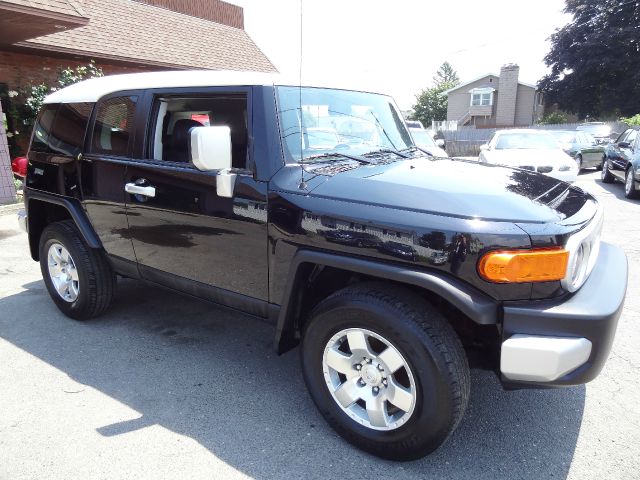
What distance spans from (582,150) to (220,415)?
1619 cm

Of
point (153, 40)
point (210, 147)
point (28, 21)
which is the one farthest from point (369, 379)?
point (153, 40)

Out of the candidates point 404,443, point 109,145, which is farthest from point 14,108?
point 404,443

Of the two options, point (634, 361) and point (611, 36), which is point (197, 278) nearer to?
point (634, 361)

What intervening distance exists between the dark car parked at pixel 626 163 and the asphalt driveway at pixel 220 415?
6957 millimetres

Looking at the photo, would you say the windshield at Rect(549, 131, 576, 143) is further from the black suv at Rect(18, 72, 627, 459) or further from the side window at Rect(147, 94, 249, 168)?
the side window at Rect(147, 94, 249, 168)

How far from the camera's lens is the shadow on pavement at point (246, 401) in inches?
94.0

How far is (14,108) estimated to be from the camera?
34.7 ft

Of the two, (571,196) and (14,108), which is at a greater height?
(14,108)

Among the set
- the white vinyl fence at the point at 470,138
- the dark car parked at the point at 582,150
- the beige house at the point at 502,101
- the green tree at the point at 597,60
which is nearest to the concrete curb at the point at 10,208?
the dark car parked at the point at 582,150

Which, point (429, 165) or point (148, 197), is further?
point (148, 197)

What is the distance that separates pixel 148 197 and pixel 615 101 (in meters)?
47.0

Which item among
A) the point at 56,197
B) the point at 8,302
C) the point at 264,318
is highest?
the point at 56,197

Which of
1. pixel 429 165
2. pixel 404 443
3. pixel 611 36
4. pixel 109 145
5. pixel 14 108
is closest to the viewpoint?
pixel 404 443

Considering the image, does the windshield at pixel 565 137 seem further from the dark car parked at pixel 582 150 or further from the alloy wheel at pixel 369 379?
the alloy wheel at pixel 369 379
